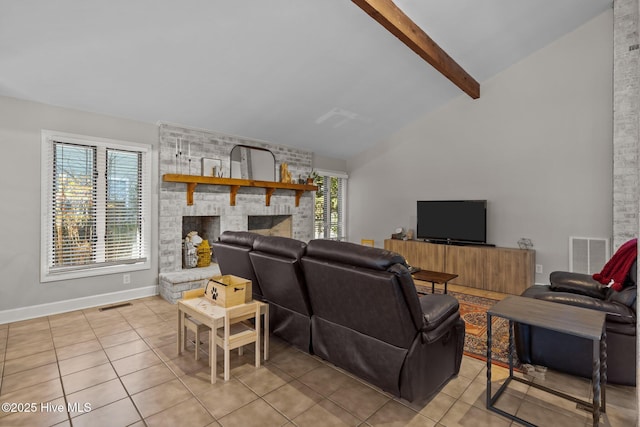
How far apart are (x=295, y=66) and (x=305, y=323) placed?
3155 millimetres

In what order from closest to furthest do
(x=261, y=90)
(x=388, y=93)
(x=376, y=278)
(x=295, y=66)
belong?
(x=376, y=278) → (x=295, y=66) → (x=261, y=90) → (x=388, y=93)

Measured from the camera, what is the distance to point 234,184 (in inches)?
201

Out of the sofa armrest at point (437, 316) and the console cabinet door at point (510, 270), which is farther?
the console cabinet door at point (510, 270)

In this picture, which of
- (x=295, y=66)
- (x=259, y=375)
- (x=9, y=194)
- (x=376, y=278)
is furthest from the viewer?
(x=295, y=66)

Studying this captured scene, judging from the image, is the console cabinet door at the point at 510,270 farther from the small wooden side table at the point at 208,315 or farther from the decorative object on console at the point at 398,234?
the small wooden side table at the point at 208,315

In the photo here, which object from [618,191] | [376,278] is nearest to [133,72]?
[376,278]

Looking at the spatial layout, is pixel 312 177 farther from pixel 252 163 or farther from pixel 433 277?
pixel 433 277

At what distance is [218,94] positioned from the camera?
425 cm

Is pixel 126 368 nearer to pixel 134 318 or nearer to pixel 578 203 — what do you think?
pixel 134 318

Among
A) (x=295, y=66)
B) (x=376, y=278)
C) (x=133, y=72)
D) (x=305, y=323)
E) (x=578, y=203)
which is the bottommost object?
(x=305, y=323)

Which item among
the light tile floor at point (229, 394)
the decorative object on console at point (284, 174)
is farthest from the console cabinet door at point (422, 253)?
the light tile floor at point (229, 394)

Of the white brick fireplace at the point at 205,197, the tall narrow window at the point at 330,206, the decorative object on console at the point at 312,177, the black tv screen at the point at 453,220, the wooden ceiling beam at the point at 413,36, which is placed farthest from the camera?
the tall narrow window at the point at 330,206

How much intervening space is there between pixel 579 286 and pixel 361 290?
238 cm

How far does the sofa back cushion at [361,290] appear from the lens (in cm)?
185
